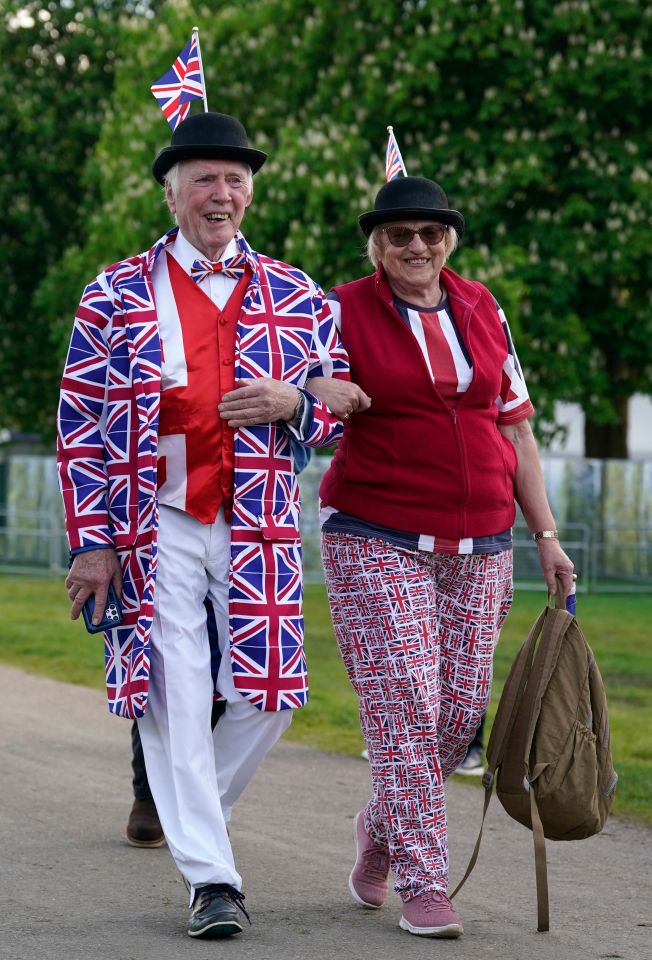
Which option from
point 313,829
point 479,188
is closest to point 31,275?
point 479,188

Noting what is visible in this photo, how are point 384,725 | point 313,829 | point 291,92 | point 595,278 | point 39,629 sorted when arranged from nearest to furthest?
point 384,725 → point 313,829 → point 39,629 → point 595,278 → point 291,92

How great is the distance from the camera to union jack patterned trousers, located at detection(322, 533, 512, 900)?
4.91 meters

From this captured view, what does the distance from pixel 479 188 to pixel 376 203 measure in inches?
644

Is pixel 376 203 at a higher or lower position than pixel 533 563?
higher

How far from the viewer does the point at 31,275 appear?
31.3 m

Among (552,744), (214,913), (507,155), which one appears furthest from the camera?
(507,155)

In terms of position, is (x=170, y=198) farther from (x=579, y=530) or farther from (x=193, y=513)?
(x=579, y=530)

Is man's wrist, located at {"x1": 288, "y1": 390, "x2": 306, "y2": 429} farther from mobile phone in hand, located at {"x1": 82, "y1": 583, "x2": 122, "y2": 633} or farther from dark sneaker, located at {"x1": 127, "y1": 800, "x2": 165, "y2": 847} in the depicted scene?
dark sneaker, located at {"x1": 127, "y1": 800, "x2": 165, "y2": 847}

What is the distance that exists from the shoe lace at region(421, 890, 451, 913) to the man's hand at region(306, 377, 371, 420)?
4.55 feet

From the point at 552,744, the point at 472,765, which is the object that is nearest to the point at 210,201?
the point at 552,744

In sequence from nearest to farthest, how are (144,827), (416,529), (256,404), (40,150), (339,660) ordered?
1. (256,404)
2. (416,529)
3. (144,827)
4. (339,660)
5. (40,150)

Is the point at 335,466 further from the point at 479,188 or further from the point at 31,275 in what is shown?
the point at 31,275

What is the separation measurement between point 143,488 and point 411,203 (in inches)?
47.2

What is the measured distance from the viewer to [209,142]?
4.89 meters
